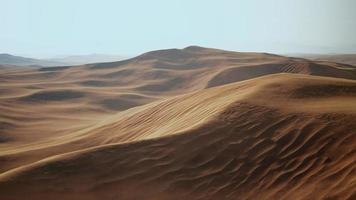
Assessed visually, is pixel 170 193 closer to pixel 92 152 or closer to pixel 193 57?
pixel 92 152

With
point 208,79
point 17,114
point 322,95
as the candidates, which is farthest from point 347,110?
point 208,79

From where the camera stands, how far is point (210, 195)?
24.9 feet

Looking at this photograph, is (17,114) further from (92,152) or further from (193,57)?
(193,57)

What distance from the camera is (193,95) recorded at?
49.2 ft

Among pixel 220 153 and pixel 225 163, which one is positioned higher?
pixel 220 153


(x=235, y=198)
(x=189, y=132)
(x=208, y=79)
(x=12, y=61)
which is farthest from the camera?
(x=12, y=61)

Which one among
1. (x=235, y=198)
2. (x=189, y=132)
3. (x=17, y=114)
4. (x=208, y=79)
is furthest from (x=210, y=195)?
(x=208, y=79)

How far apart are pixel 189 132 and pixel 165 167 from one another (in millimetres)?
1271

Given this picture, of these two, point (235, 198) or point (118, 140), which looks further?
point (118, 140)

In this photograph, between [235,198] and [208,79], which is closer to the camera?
[235,198]

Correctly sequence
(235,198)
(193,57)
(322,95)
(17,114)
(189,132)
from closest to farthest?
(235,198) → (189,132) → (322,95) → (17,114) → (193,57)

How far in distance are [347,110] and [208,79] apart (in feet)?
79.5

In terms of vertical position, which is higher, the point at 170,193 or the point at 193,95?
the point at 193,95

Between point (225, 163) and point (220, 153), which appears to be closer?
point (225, 163)
